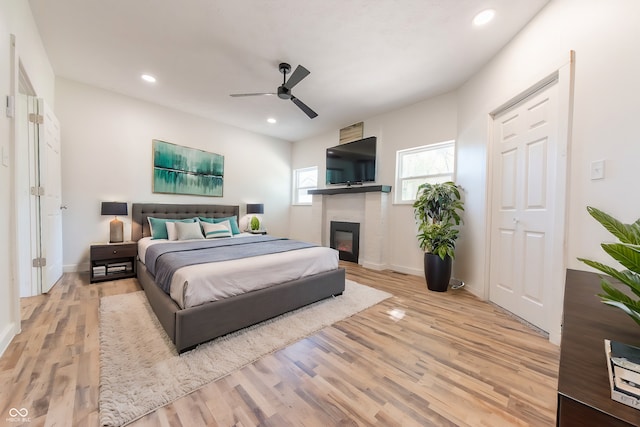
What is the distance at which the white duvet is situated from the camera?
1855 mm

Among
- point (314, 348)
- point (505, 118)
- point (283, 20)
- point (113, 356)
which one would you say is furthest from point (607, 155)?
point (113, 356)

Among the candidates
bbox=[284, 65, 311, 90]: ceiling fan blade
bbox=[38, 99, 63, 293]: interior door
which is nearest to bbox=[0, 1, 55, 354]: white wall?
bbox=[38, 99, 63, 293]: interior door

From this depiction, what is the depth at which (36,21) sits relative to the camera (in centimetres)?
233

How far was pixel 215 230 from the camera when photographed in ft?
13.0

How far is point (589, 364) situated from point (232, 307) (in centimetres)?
200

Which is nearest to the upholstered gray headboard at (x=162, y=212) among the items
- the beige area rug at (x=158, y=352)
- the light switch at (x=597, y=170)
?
the beige area rug at (x=158, y=352)

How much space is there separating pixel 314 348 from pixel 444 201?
8.42 ft

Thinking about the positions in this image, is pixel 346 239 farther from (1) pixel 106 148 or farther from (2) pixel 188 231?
(1) pixel 106 148

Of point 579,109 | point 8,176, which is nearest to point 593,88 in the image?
point 579,109

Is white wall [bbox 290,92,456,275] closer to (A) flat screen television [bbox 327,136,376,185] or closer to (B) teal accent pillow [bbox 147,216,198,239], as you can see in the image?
(A) flat screen television [bbox 327,136,376,185]

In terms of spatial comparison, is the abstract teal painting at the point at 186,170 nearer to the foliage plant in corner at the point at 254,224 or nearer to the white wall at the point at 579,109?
the foliage plant in corner at the point at 254,224

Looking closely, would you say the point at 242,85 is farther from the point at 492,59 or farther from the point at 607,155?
the point at 607,155

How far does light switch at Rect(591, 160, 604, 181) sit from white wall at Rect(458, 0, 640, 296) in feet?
0.09

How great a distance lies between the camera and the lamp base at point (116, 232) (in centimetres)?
360
